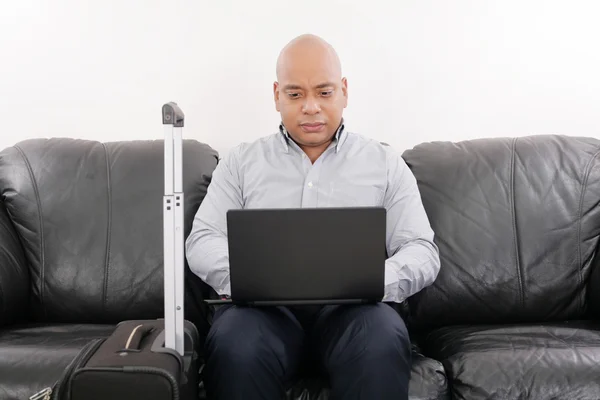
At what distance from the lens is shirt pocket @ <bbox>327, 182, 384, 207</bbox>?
188 cm

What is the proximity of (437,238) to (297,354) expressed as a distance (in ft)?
2.27

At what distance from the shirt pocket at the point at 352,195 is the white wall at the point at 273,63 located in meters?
0.53

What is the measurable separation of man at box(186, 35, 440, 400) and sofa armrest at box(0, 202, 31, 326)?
1.83 ft

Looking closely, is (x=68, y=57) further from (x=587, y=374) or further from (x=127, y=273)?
(x=587, y=374)

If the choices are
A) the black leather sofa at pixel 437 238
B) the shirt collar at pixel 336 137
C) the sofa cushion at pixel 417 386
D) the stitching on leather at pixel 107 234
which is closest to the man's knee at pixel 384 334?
the sofa cushion at pixel 417 386

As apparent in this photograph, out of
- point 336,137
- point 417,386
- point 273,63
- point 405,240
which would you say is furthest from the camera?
point 273,63

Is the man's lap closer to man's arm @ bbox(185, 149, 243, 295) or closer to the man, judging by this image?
the man

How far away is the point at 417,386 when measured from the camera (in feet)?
5.14

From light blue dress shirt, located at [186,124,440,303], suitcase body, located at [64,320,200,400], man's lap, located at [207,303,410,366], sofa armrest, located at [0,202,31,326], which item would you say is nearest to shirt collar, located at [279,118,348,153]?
light blue dress shirt, located at [186,124,440,303]

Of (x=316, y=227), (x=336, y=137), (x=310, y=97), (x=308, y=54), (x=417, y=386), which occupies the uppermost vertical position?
(x=308, y=54)

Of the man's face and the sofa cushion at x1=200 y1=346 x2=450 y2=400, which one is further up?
the man's face

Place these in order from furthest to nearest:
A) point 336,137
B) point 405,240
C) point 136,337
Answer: point 336,137 < point 405,240 < point 136,337

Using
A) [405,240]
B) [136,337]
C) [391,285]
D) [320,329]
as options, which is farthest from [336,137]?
[136,337]

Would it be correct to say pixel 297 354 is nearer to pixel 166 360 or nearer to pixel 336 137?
pixel 166 360
